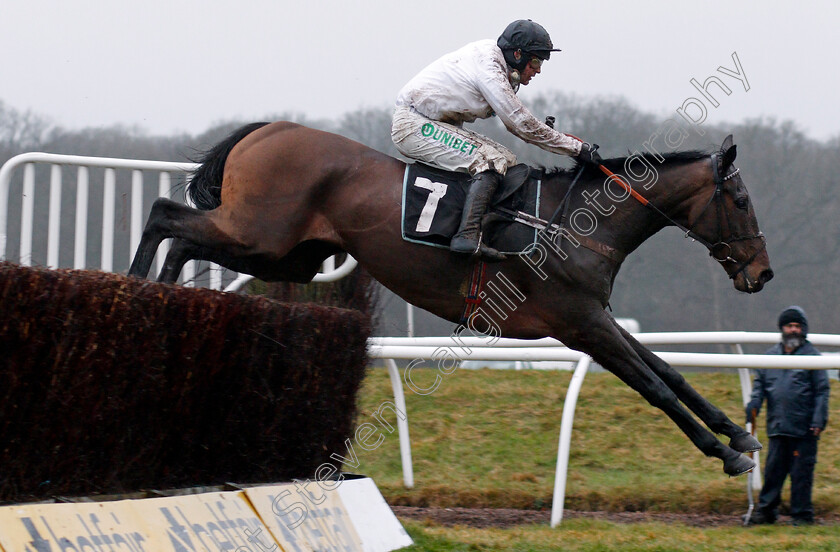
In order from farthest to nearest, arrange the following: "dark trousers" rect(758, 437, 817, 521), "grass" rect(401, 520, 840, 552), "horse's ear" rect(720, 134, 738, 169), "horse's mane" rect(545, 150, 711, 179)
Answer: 1. "dark trousers" rect(758, 437, 817, 521)
2. "horse's mane" rect(545, 150, 711, 179)
3. "horse's ear" rect(720, 134, 738, 169)
4. "grass" rect(401, 520, 840, 552)

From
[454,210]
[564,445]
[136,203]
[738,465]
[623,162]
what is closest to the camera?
[738,465]

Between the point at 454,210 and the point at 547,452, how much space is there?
9.39 ft

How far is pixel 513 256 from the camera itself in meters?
4.49

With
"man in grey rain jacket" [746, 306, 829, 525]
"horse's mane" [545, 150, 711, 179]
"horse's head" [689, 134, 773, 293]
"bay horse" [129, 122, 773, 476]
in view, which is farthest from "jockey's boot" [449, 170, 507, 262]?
"man in grey rain jacket" [746, 306, 829, 525]

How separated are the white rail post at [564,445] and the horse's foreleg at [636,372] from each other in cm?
60

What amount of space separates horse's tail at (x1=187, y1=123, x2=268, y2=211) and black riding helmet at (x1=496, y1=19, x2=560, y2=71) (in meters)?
1.33

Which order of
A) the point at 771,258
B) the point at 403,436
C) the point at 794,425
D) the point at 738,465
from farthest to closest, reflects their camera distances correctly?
the point at 771,258 < the point at 403,436 < the point at 794,425 < the point at 738,465

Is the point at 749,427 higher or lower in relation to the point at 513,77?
lower

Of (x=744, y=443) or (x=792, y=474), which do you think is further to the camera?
(x=792, y=474)

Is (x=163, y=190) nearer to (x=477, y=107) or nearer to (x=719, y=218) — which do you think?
(x=477, y=107)

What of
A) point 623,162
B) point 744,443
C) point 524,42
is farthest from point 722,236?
point 524,42

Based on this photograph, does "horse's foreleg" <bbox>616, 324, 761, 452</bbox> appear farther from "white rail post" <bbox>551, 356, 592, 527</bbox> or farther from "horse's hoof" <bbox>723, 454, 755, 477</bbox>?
"white rail post" <bbox>551, 356, 592, 527</bbox>

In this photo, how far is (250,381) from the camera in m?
3.52

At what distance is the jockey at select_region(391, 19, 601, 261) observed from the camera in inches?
176
